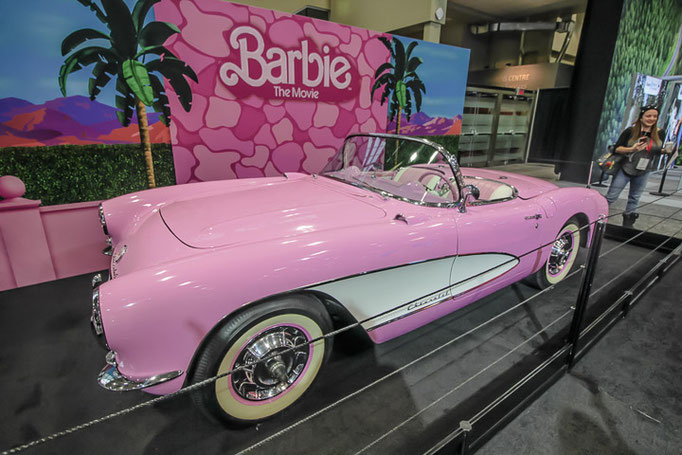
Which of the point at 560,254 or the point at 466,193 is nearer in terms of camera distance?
the point at 466,193

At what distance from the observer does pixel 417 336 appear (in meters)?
2.35

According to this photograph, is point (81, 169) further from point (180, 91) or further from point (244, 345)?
point (244, 345)

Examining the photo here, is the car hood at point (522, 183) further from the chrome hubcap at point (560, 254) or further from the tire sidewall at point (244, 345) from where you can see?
the tire sidewall at point (244, 345)

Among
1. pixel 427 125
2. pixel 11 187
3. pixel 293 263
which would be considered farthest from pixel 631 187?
pixel 11 187

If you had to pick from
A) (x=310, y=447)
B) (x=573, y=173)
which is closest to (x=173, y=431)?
(x=310, y=447)

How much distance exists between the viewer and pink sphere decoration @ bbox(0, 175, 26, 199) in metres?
2.87

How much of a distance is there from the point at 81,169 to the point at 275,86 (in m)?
2.10

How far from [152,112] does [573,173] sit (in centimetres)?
798

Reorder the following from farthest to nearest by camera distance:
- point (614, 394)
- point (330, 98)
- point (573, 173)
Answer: point (573, 173) → point (330, 98) → point (614, 394)

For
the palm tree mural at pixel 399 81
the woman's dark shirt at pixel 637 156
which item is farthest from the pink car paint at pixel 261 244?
the palm tree mural at pixel 399 81

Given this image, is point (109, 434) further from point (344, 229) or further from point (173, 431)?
point (344, 229)

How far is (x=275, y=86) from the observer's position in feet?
13.3

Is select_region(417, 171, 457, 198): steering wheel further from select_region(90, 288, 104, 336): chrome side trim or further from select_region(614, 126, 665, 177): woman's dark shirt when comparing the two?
select_region(614, 126, 665, 177): woman's dark shirt

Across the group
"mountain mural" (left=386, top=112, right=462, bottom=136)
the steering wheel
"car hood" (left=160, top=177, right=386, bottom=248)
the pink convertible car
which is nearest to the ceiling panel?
"mountain mural" (left=386, top=112, right=462, bottom=136)
